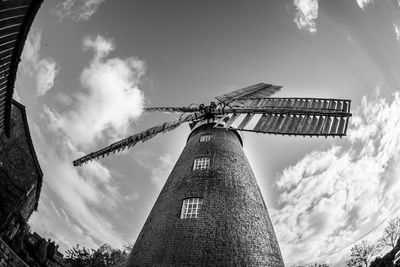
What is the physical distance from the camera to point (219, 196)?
31.2ft

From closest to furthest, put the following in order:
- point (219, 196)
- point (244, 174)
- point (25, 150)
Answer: point (219, 196) < point (244, 174) < point (25, 150)

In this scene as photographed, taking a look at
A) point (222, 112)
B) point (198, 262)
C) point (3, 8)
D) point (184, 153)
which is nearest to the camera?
point (3, 8)

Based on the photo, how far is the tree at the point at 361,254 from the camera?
4944 centimetres

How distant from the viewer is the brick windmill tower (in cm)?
804

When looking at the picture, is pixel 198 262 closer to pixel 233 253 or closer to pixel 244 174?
pixel 233 253

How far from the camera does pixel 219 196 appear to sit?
9.52 metres

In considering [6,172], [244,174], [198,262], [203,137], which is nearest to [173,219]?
[198,262]

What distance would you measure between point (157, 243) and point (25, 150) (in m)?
17.0

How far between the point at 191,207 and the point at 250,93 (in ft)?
41.9

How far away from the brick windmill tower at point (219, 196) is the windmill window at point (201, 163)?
5 centimetres

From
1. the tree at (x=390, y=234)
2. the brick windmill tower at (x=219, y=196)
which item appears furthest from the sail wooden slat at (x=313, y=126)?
the tree at (x=390, y=234)

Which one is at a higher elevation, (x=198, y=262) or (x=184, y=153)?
(x=184, y=153)

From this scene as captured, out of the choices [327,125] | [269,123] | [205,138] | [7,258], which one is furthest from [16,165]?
[327,125]

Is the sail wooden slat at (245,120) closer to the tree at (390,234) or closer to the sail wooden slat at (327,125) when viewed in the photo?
the sail wooden slat at (327,125)
